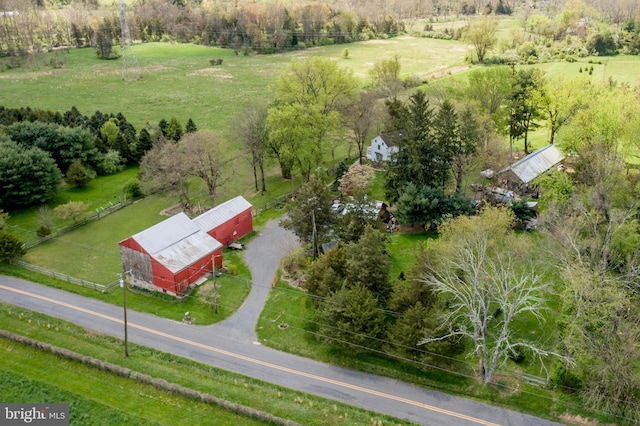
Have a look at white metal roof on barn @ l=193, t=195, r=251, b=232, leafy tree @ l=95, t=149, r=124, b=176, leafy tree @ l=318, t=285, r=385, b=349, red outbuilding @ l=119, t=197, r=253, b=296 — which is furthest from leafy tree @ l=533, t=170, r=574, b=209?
leafy tree @ l=95, t=149, r=124, b=176

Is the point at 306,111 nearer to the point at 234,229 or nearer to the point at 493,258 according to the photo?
the point at 234,229

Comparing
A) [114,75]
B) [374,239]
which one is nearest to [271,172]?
[374,239]

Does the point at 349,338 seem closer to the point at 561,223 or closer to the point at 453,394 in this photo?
the point at 453,394

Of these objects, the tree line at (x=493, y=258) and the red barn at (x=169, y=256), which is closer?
the tree line at (x=493, y=258)

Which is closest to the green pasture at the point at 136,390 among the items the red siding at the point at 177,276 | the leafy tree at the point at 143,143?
the red siding at the point at 177,276

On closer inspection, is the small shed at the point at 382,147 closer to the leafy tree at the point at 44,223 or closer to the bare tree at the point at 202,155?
the bare tree at the point at 202,155

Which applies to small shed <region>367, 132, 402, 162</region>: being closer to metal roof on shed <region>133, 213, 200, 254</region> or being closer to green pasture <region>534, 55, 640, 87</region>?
metal roof on shed <region>133, 213, 200, 254</region>
